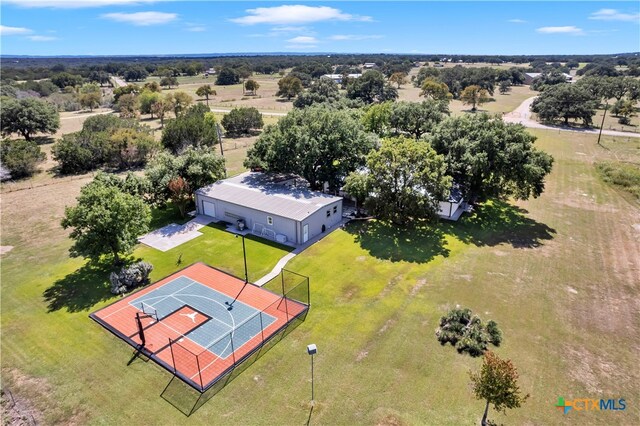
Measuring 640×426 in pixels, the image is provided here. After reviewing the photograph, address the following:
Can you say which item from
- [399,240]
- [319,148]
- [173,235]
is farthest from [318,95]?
[399,240]

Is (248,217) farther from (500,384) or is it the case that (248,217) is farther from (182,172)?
(500,384)

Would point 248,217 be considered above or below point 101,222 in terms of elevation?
Answer: below

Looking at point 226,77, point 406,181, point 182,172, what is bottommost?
point 182,172

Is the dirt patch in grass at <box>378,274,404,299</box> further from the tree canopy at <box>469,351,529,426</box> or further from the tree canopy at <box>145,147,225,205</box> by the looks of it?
the tree canopy at <box>145,147,225,205</box>

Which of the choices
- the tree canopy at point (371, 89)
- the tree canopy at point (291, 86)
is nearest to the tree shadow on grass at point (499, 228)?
the tree canopy at point (371, 89)

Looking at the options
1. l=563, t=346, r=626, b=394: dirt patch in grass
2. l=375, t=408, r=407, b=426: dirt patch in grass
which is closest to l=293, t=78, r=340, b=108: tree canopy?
l=563, t=346, r=626, b=394: dirt patch in grass

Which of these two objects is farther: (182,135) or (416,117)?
(182,135)
